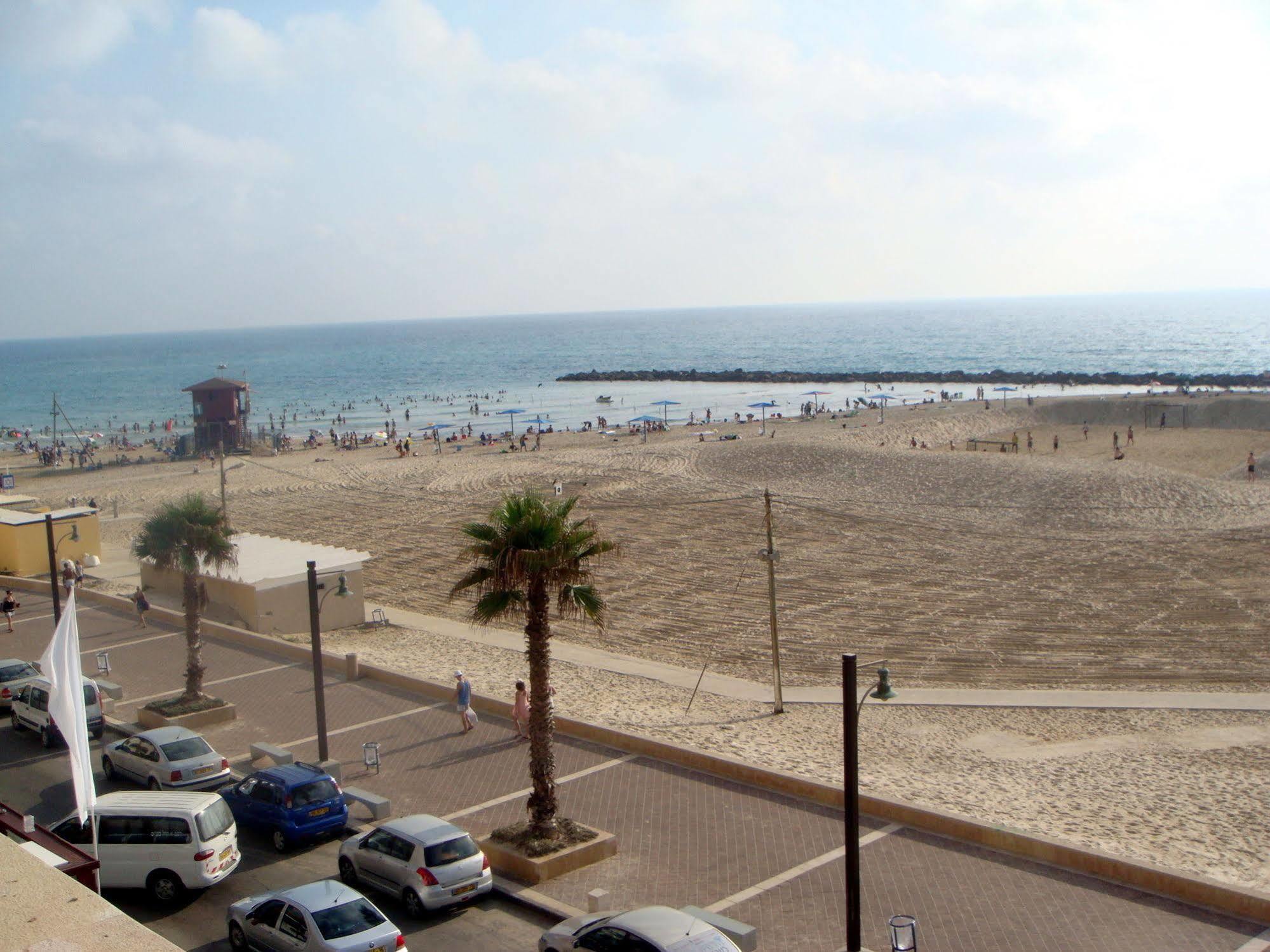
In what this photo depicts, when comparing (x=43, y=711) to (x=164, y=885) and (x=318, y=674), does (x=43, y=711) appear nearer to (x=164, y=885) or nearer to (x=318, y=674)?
(x=318, y=674)

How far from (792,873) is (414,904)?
423cm

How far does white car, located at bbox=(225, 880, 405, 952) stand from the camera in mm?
10000

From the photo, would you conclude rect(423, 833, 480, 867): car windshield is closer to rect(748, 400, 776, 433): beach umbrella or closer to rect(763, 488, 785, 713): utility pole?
rect(763, 488, 785, 713): utility pole

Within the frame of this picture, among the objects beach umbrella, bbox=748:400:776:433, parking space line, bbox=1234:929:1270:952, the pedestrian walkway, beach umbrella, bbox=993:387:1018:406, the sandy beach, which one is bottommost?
the pedestrian walkway

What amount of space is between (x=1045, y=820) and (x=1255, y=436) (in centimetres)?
5209

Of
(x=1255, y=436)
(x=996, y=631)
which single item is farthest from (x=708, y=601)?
(x=1255, y=436)

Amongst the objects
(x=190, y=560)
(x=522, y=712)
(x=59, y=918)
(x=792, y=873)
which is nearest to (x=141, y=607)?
(x=190, y=560)

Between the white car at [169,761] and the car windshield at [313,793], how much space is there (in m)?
2.52

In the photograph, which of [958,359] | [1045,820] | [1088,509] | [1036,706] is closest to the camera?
[1045,820]

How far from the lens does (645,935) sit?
9508 mm

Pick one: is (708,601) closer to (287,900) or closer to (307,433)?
(287,900)

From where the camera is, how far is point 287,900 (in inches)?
409

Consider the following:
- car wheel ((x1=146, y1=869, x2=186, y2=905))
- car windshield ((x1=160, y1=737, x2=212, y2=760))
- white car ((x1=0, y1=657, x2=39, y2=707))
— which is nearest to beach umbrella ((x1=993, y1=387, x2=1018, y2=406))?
white car ((x1=0, y1=657, x2=39, y2=707))

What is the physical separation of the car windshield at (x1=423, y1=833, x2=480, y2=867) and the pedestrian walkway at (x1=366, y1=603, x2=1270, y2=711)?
34.1 feet
